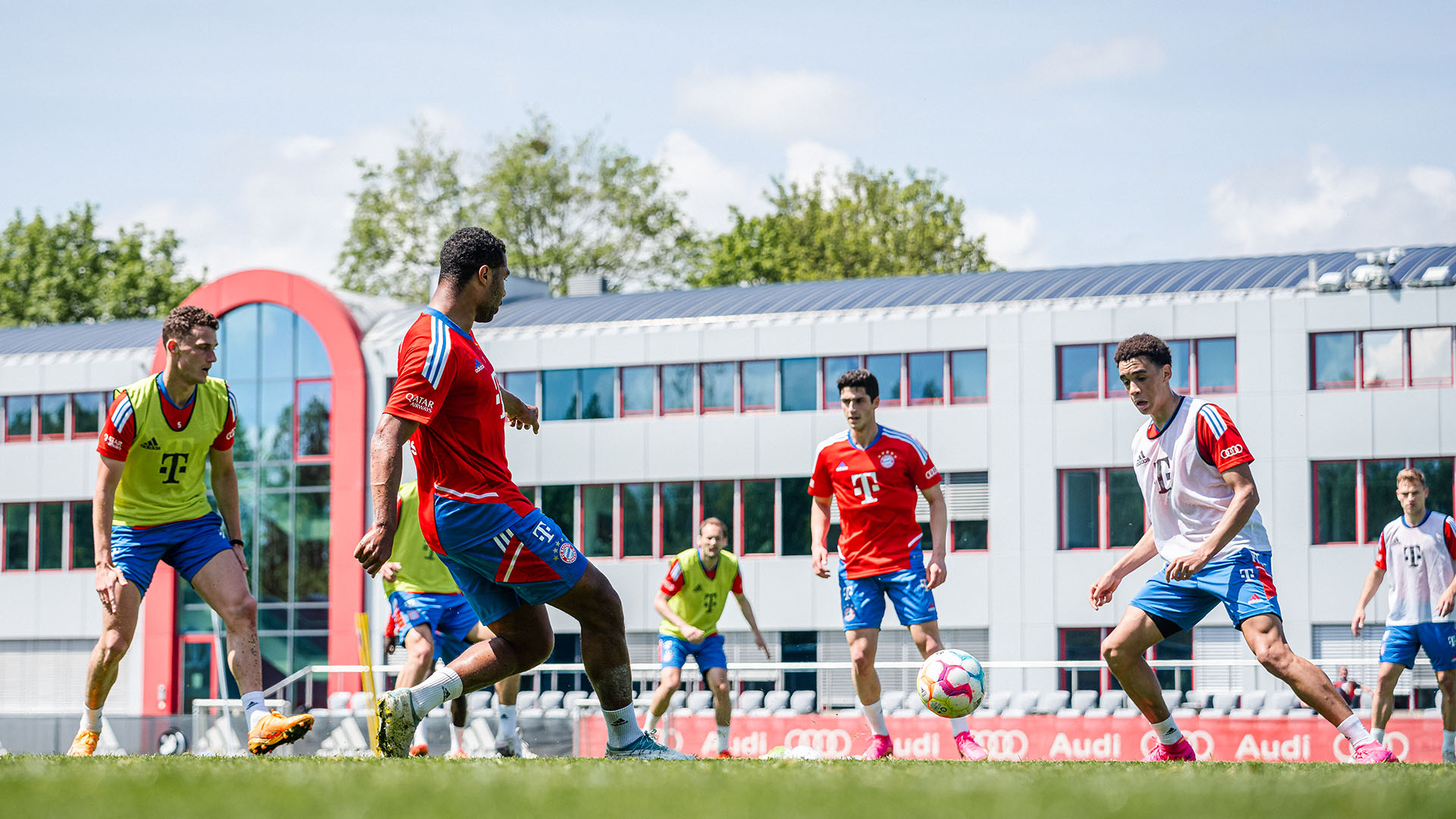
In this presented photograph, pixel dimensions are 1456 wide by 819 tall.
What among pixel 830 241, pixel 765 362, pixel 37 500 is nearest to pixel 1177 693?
pixel 765 362

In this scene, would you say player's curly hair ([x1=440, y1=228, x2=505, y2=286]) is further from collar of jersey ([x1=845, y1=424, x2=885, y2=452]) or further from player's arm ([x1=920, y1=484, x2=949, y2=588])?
collar of jersey ([x1=845, y1=424, x2=885, y2=452])

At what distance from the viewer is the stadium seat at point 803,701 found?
22.5 m

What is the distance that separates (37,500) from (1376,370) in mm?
30769

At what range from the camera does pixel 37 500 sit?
1618 inches

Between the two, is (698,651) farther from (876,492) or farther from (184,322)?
(184,322)

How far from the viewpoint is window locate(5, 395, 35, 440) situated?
41.1m

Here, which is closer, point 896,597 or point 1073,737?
point 896,597

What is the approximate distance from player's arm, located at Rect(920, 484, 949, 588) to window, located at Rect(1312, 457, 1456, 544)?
23128mm

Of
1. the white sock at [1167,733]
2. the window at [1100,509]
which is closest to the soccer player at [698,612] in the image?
the white sock at [1167,733]

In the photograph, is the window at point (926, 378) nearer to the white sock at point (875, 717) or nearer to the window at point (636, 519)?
the window at point (636, 519)

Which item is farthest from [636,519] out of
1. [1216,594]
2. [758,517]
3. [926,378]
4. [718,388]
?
[1216,594]

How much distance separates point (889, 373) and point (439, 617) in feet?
75.4

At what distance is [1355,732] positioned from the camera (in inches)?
308

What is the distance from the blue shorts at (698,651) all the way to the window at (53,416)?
29610mm
